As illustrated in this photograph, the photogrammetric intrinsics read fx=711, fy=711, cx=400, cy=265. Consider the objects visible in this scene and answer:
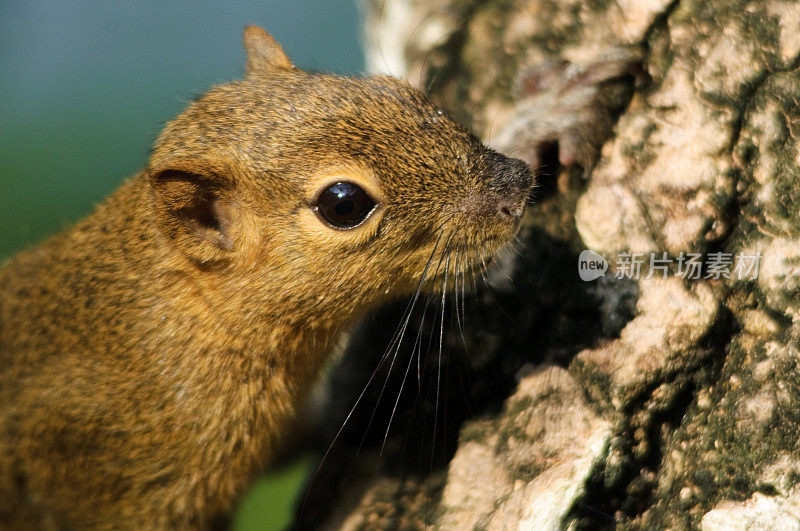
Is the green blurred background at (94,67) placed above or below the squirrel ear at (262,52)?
above

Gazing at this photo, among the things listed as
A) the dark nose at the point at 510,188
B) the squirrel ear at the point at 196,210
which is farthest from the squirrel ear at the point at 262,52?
the dark nose at the point at 510,188

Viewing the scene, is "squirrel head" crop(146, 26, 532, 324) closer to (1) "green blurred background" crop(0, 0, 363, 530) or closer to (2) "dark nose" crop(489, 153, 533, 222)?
(2) "dark nose" crop(489, 153, 533, 222)

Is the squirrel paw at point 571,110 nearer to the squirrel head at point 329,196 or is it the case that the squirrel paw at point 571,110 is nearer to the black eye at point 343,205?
the squirrel head at point 329,196

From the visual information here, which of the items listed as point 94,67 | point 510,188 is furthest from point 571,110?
point 94,67

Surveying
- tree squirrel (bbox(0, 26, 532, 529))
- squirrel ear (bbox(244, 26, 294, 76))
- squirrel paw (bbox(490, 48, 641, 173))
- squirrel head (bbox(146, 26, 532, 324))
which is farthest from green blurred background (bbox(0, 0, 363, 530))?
squirrel head (bbox(146, 26, 532, 324))

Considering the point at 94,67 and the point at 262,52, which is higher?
the point at 94,67

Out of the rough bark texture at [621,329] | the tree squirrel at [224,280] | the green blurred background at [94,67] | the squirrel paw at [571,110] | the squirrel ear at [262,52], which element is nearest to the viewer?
the rough bark texture at [621,329]

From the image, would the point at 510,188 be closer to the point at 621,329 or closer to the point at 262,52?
the point at 621,329

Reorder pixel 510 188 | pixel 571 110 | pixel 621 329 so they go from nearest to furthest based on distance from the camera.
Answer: pixel 510 188, pixel 621 329, pixel 571 110

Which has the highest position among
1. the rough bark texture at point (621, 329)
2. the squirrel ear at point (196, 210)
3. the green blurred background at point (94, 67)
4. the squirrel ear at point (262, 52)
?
the green blurred background at point (94, 67)
